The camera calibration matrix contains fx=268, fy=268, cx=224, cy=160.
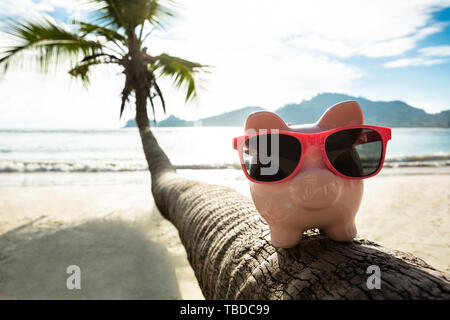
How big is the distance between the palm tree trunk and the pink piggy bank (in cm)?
8

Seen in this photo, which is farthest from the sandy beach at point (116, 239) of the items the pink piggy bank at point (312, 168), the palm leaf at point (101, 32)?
the palm leaf at point (101, 32)

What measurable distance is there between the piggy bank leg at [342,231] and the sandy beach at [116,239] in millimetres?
1742

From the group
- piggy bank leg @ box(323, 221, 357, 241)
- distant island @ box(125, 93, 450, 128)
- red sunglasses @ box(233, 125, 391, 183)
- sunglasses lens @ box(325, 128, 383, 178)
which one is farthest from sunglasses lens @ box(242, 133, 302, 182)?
distant island @ box(125, 93, 450, 128)

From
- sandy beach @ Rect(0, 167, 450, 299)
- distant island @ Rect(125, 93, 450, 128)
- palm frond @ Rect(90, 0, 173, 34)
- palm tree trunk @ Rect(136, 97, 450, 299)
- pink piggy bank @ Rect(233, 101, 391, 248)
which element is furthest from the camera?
distant island @ Rect(125, 93, 450, 128)

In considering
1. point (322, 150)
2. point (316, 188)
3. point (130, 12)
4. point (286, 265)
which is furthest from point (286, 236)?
point (130, 12)

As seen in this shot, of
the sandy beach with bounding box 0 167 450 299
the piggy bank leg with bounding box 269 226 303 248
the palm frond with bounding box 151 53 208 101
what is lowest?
the sandy beach with bounding box 0 167 450 299

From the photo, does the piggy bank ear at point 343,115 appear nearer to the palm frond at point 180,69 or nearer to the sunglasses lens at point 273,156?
the sunglasses lens at point 273,156

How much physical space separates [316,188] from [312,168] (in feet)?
0.22

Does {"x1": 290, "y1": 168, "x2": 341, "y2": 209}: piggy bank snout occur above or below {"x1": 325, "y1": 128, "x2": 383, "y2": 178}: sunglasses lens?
below

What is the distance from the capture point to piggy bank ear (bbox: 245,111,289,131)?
930 millimetres

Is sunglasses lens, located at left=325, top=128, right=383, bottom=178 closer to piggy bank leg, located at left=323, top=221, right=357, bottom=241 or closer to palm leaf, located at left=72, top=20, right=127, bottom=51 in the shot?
piggy bank leg, located at left=323, top=221, right=357, bottom=241

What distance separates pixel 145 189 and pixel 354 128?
6.55 meters

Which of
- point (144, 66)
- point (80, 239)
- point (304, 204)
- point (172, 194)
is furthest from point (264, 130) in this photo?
point (144, 66)
